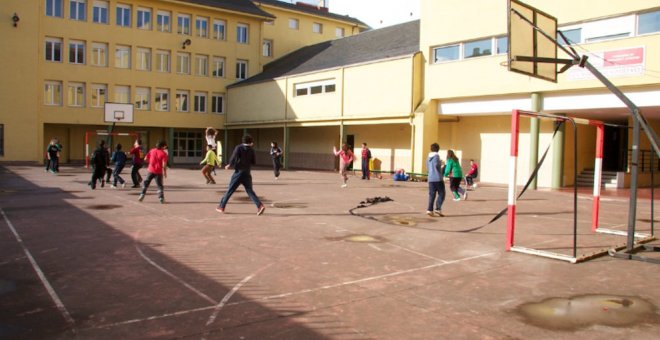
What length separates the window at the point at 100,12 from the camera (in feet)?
122

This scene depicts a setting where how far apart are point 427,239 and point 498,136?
17.0m

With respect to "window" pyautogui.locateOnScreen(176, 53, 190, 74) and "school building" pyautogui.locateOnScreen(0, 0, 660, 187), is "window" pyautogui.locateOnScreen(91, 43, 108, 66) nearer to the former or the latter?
"school building" pyautogui.locateOnScreen(0, 0, 660, 187)

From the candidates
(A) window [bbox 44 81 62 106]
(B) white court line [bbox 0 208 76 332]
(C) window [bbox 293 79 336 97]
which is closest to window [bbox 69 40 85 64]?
(A) window [bbox 44 81 62 106]

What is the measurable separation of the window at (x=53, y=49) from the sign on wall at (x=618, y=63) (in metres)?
31.9

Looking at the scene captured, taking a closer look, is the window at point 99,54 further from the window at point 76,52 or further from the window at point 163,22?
the window at point 163,22

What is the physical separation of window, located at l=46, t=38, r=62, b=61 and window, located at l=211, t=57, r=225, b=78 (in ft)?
35.6

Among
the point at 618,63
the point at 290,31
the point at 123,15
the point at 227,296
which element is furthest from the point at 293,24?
the point at 227,296

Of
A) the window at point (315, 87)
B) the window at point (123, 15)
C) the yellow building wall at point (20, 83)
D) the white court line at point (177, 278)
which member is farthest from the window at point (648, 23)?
the yellow building wall at point (20, 83)

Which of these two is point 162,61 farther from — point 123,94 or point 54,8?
point 54,8

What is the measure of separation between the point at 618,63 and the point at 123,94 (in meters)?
31.9

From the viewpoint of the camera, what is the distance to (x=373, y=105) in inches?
1115

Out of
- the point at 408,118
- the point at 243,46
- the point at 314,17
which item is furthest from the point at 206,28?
the point at 408,118

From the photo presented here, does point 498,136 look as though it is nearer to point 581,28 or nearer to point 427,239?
point 581,28

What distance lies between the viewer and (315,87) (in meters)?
33.1
